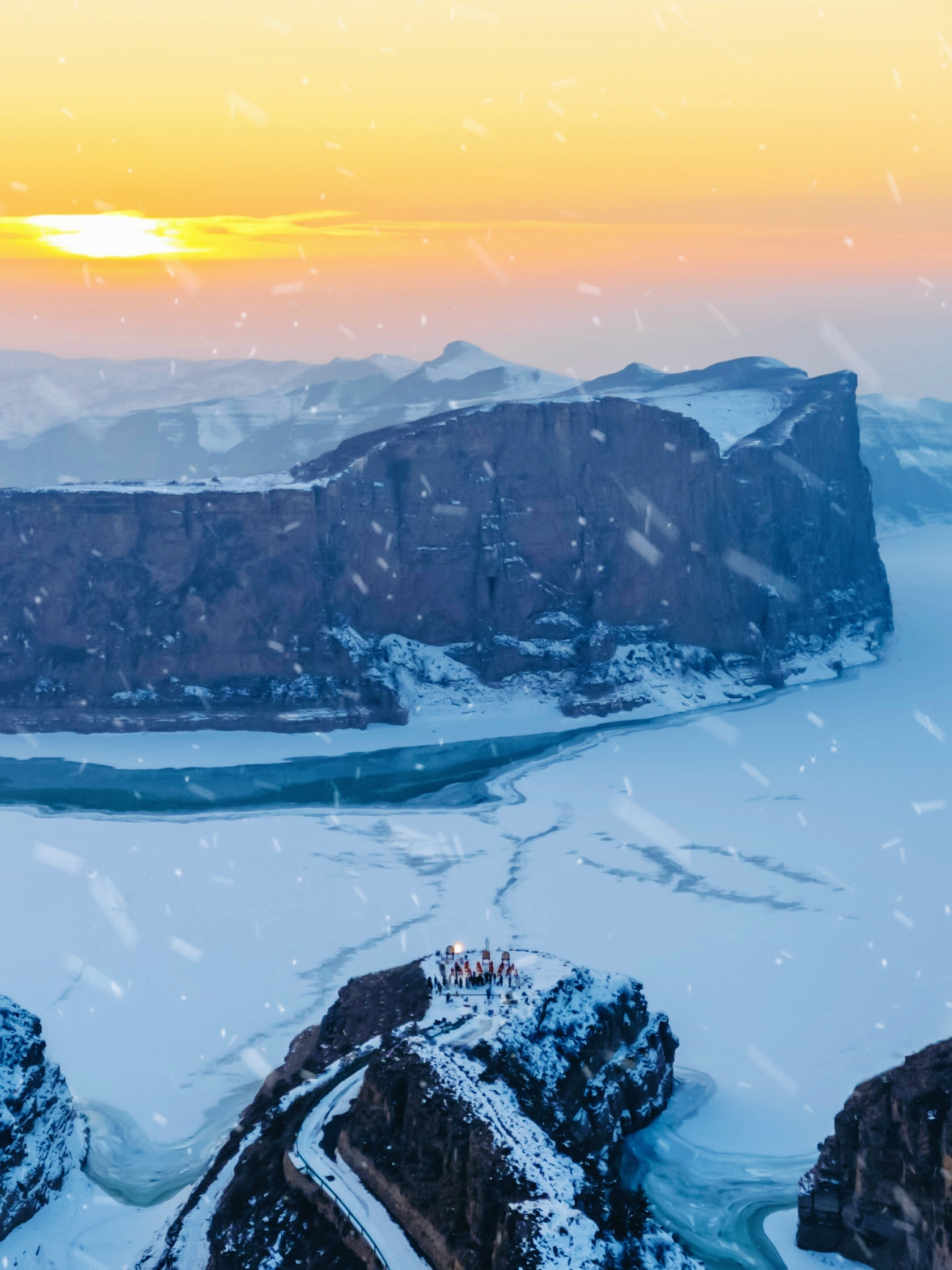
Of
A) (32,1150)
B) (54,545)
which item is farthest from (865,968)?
(54,545)

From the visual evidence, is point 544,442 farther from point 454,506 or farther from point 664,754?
point 664,754

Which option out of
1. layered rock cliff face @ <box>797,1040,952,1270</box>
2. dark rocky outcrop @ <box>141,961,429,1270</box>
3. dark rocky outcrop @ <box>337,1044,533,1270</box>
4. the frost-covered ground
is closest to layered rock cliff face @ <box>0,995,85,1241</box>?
the frost-covered ground

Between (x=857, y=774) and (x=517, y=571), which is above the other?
(x=517, y=571)

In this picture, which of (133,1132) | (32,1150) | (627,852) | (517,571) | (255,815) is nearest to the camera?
(32,1150)

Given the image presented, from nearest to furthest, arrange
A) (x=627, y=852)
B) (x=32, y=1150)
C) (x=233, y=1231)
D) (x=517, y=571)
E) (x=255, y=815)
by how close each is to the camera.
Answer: (x=233, y=1231)
(x=32, y=1150)
(x=627, y=852)
(x=255, y=815)
(x=517, y=571)

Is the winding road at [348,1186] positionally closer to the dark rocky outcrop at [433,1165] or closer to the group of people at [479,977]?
the dark rocky outcrop at [433,1165]

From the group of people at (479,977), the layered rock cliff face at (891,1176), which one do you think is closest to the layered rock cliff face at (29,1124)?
the group of people at (479,977)

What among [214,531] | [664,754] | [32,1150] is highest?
[214,531]
